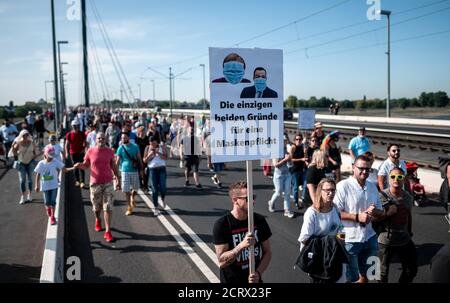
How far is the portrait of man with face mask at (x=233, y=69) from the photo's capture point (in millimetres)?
Answer: 3385

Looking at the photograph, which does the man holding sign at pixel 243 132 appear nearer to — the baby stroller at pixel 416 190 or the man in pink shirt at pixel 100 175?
the man in pink shirt at pixel 100 175

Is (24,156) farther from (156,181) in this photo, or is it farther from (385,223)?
(385,223)

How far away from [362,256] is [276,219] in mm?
3591

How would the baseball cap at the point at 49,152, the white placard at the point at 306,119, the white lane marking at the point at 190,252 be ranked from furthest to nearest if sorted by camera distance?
1. the white placard at the point at 306,119
2. the baseball cap at the point at 49,152
3. the white lane marking at the point at 190,252

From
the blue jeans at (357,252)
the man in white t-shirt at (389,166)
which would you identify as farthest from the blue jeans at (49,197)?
the man in white t-shirt at (389,166)

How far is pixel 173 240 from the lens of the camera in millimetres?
7035

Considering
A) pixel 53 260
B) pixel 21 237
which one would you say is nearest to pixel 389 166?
pixel 53 260

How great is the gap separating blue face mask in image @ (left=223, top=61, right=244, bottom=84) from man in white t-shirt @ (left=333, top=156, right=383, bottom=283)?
2067 millimetres

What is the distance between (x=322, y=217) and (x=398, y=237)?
132cm

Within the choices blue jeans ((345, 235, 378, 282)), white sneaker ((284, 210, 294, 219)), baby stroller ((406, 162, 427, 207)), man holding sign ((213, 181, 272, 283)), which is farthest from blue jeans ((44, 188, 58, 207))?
baby stroller ((406, 162, 427, 207))

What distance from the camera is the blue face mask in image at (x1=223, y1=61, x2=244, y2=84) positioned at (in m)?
3.39
